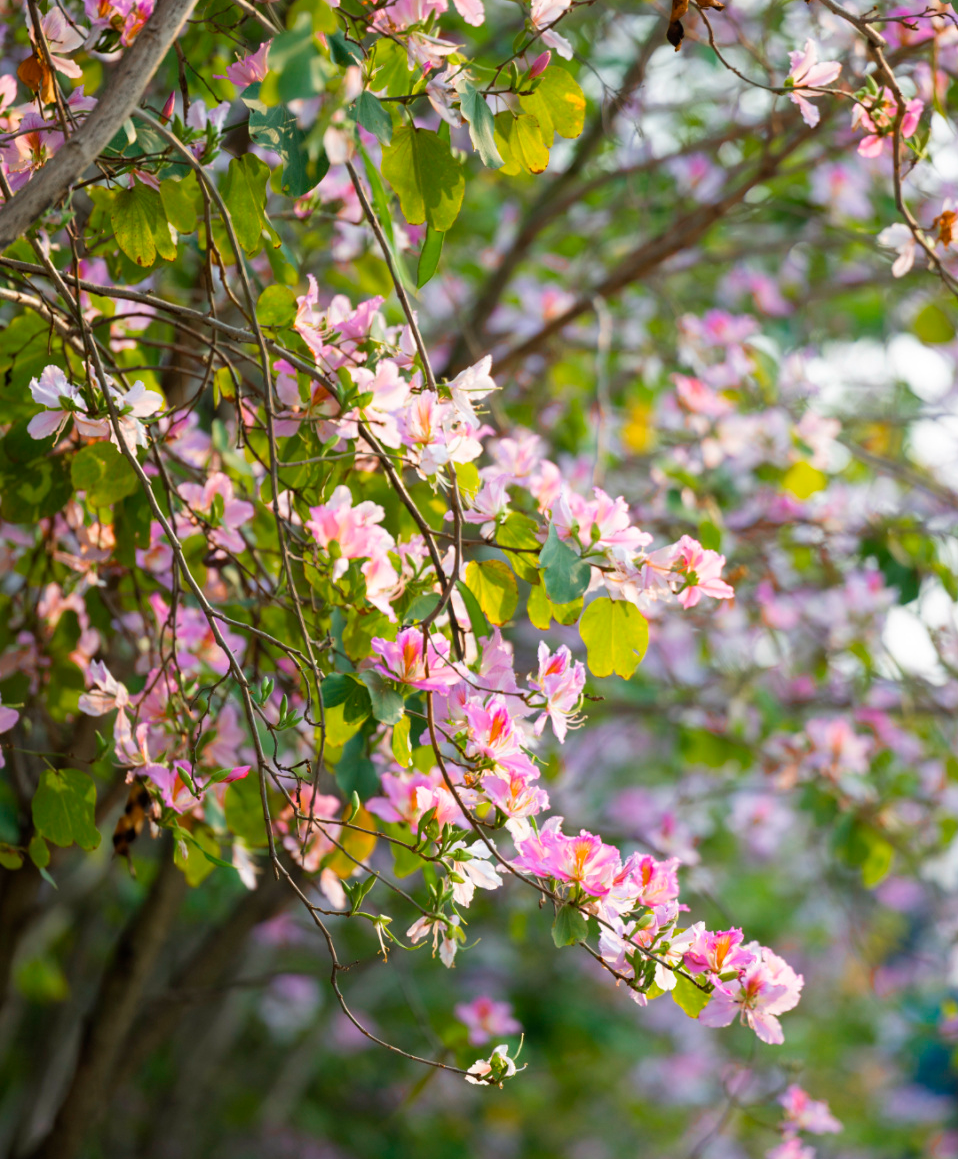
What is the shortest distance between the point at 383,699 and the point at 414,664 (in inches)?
1.7

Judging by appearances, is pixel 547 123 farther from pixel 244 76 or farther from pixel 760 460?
pixel 760 460

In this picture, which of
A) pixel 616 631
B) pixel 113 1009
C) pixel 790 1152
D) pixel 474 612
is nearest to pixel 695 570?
pixel 616 631

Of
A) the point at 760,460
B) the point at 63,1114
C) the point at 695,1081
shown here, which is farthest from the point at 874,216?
the point at 695,1081

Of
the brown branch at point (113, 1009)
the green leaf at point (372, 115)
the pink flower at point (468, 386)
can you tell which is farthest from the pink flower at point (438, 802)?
the brown branch at point (113, 1009)

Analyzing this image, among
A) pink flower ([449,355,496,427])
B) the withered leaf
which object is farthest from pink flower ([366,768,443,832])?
the withered leaf

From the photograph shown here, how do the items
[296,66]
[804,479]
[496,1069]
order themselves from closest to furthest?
1. [296,66]
2. [496,1069]
3. [804,479]

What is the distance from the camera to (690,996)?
84 centimetres

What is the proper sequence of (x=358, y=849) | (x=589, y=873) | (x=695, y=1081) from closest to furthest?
(x=589, y=873) < (x=358, y=849) < (x=695, y=1081)

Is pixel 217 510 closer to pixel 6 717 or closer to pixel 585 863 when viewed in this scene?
pixel 6 717

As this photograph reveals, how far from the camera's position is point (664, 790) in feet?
12.6

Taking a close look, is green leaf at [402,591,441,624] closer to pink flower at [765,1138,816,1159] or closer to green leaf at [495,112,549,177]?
green leaf at [495,112,549,177]

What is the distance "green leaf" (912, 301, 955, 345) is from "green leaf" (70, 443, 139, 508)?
1504 mm

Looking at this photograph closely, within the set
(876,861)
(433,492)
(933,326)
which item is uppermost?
(933,326)

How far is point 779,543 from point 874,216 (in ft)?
2.82
